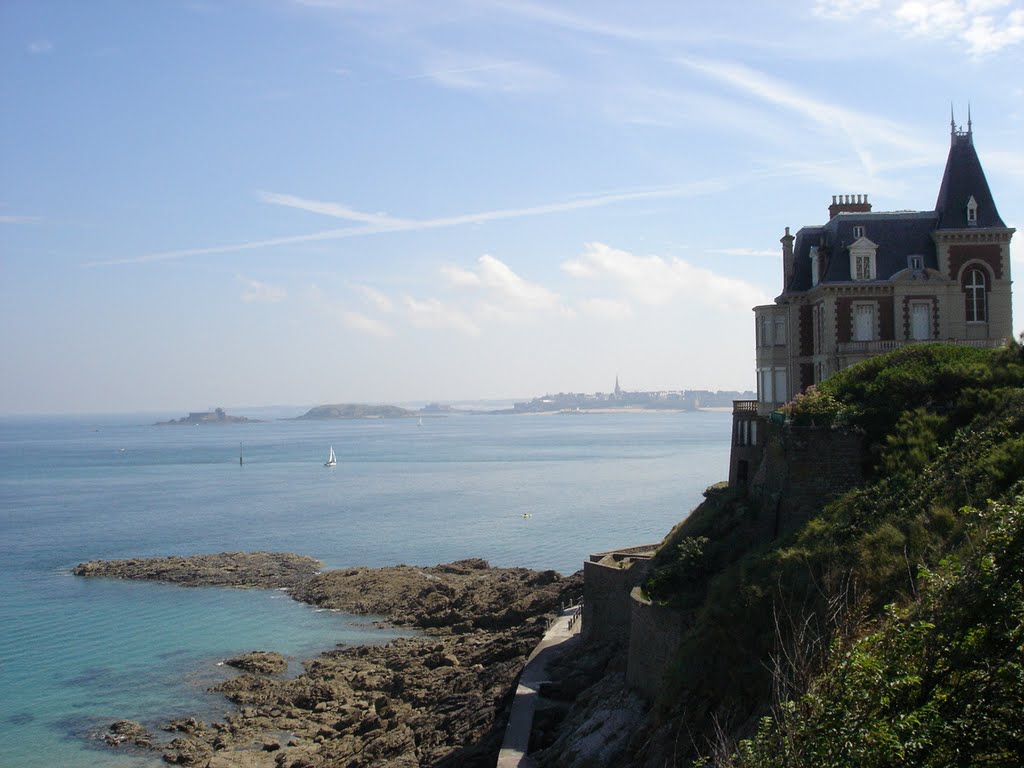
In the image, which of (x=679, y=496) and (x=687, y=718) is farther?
(x=679, y=496)

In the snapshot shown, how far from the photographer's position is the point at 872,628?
48.9ft

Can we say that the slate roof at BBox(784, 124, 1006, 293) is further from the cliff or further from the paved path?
the paved path

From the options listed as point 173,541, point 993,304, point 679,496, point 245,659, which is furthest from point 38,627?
point 679,496

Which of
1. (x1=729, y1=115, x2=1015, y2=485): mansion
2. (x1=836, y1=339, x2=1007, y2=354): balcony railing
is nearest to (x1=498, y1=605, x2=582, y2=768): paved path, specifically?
(x1=729, y1=115, x2=1015, y2=485): mansion

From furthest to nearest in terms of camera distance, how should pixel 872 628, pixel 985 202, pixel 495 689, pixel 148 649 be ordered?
1. pixel 148 649
2. pixel 985 202
3. pixel 495 689
4. pixel 872 628

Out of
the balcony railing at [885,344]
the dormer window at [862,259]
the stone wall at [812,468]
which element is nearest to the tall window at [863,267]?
the dormer window at [862,259]

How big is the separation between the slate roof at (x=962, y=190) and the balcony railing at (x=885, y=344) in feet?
12.0

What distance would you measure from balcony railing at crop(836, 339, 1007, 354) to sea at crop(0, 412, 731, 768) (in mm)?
22314

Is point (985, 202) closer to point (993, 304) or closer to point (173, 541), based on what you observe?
point (993, 304)

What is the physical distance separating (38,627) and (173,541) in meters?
24.5

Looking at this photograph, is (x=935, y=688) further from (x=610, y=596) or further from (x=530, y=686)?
(x=610, y=596)

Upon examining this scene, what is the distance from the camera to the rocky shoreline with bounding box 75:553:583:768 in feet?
89.5

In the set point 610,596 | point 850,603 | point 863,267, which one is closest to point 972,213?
point 863,267

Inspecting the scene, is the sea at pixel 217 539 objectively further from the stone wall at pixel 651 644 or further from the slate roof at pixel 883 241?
the slate roof at pixel 883 241
